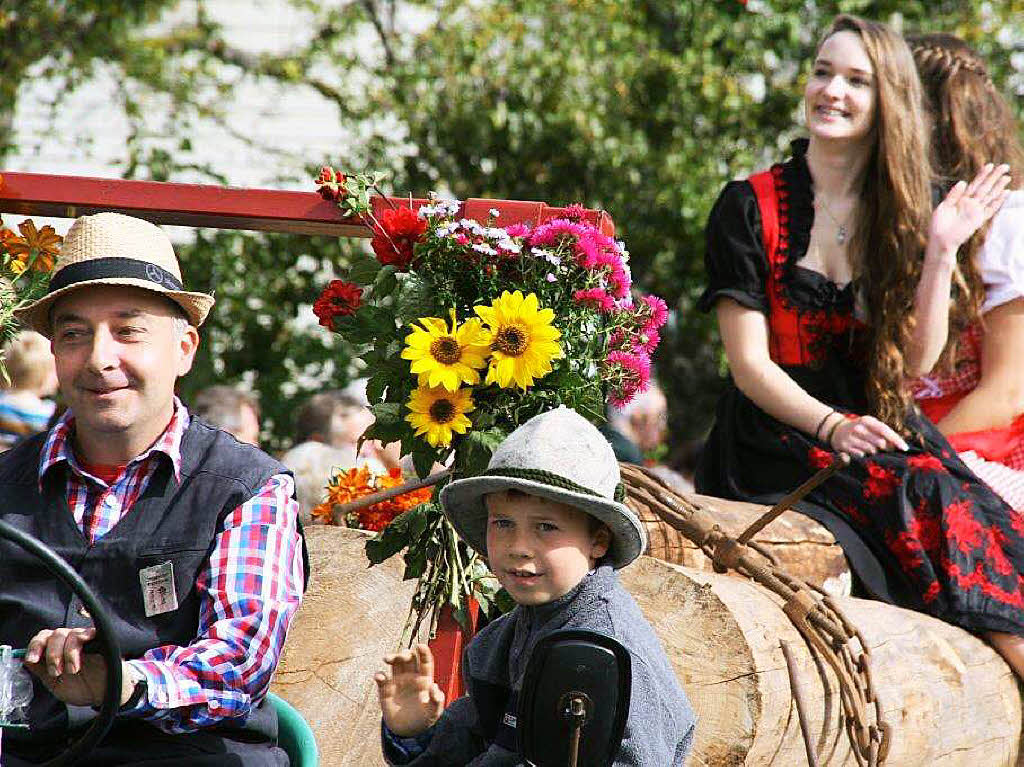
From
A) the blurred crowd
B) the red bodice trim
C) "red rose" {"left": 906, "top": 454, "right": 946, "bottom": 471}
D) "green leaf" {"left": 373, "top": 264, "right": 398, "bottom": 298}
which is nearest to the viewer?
"green leaf" {"left": 373, "top": 264, "right": 398, "bottom": 298}

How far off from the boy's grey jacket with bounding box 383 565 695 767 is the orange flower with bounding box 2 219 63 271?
138cm

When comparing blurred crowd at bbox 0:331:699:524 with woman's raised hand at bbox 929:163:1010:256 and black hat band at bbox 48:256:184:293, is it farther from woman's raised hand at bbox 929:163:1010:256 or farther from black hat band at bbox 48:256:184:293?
black hat band at bbox 48:256:184:293

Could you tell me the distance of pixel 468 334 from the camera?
3.08 metres

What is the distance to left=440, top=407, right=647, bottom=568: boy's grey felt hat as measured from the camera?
258 cm

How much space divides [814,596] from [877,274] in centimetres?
117

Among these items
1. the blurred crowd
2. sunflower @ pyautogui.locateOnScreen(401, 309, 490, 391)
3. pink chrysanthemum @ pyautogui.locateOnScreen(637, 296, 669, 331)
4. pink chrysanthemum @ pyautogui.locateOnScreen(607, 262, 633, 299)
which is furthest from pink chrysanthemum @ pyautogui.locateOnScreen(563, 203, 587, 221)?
the blurred crowd

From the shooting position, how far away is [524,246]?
3.20 meters

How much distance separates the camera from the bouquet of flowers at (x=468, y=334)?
10.1 feet

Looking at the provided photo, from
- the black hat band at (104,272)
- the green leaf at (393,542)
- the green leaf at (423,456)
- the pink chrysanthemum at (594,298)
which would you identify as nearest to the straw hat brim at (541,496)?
the green leaf at (423,456)

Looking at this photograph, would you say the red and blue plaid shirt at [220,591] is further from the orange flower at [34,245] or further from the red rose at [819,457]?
the red rose at [819,457]

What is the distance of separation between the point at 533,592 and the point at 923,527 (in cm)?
181

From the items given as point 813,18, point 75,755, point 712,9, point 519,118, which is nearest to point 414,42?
point 519,118

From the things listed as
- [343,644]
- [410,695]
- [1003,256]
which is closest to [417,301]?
[410,695]

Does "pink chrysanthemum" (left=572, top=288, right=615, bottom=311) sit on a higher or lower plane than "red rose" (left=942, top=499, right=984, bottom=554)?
higher
